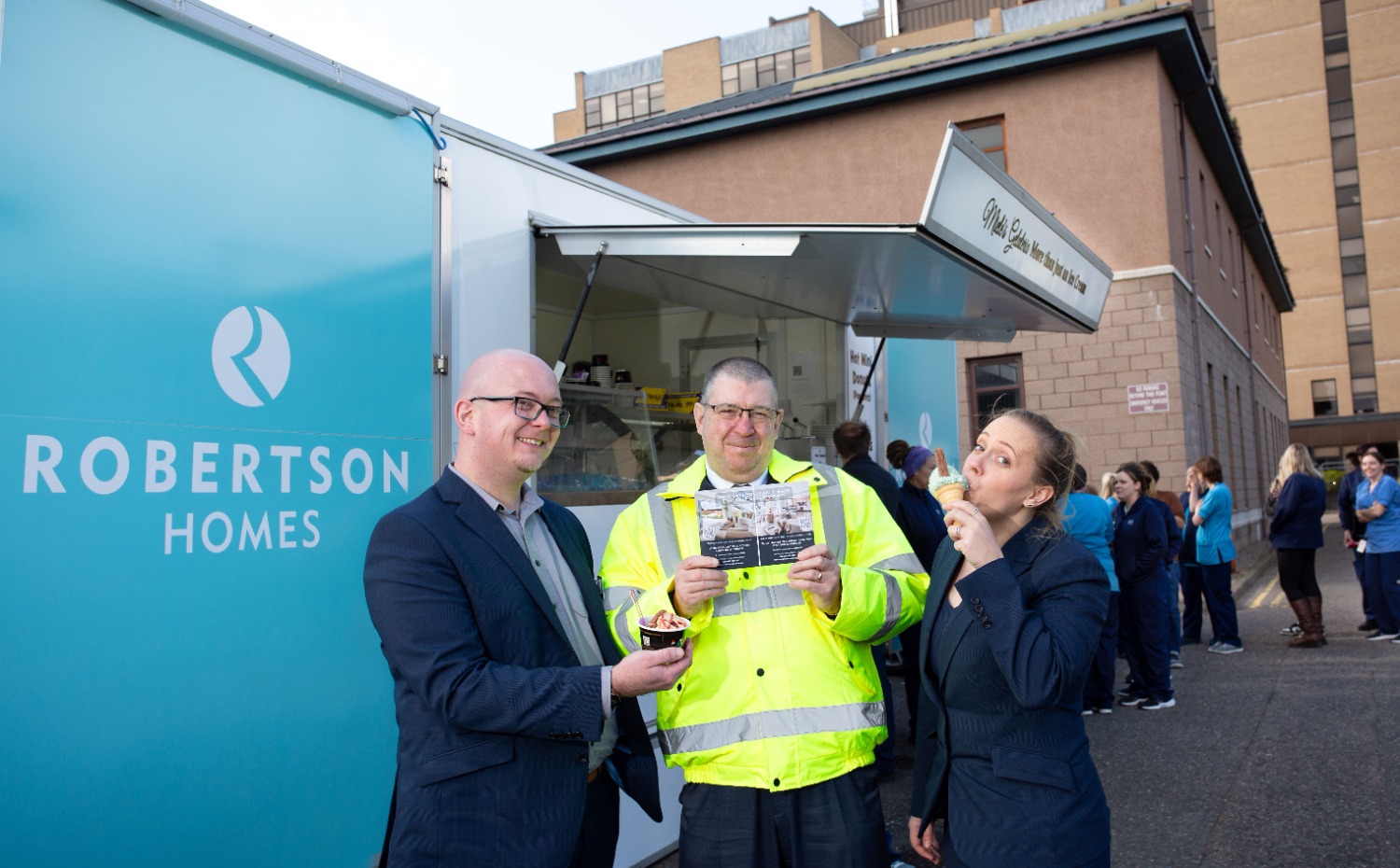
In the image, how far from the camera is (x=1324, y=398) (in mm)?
43500

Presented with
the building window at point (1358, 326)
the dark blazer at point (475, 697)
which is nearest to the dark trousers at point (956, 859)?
the dark blazer at point (475, 697)

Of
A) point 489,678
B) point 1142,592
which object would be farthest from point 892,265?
point 1142,592

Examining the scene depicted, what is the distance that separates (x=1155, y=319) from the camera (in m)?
14.2

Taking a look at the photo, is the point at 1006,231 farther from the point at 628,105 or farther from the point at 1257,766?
the point at 628,105

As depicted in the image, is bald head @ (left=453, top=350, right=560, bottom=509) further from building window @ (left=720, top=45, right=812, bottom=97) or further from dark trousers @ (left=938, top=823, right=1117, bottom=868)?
building window @ (left=720, top=45, right=812, bottom=97)

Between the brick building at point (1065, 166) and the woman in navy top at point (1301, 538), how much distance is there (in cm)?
498

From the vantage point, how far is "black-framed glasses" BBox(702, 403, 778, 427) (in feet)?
7.85

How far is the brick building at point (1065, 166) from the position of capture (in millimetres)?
14219

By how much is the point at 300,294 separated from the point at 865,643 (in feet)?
6.13

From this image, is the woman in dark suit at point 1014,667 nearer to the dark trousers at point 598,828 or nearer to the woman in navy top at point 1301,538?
the dark trousers at point 598,828

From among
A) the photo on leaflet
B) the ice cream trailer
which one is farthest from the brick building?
the photo on leaflet

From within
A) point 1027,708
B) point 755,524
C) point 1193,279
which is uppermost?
point 1193,279

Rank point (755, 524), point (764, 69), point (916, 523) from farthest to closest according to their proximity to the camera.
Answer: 1. point (764, 69)
2. point (916, 523)
3. point (755, 524)

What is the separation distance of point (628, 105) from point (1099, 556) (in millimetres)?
36223
